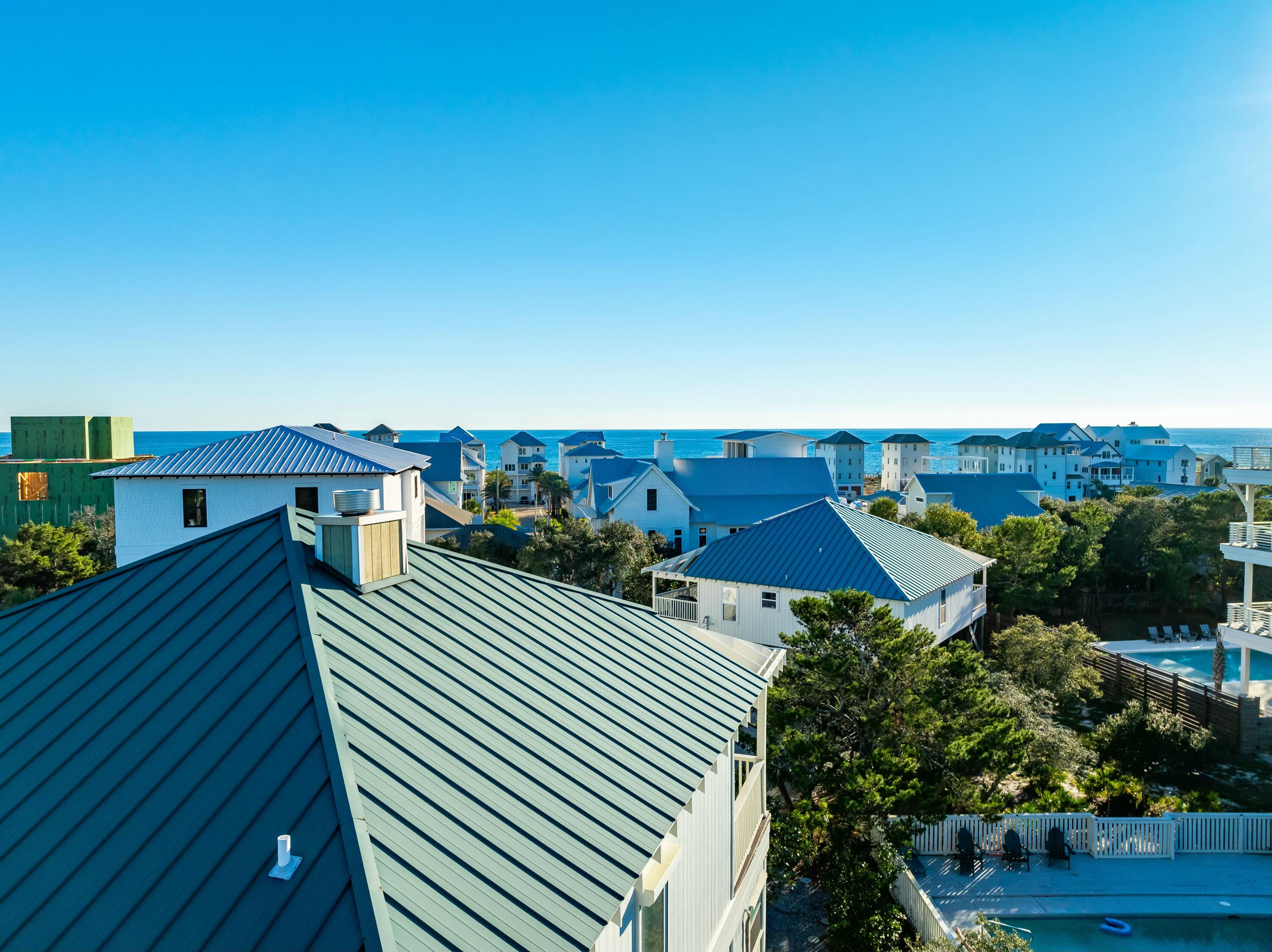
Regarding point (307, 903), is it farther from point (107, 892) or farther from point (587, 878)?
point (587, 878)

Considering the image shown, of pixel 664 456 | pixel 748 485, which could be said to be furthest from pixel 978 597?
pixel 664 456

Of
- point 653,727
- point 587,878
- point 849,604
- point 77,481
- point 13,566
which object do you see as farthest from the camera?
point 77,481

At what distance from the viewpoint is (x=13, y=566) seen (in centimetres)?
3419

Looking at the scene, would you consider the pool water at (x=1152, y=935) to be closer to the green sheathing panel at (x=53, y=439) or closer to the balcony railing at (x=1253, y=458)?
the balcony railing at (x=1253, y=458)

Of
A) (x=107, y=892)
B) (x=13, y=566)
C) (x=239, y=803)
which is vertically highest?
→ (x=239, y=803)

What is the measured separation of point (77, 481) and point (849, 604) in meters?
60.3

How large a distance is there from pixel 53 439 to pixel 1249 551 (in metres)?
78.3

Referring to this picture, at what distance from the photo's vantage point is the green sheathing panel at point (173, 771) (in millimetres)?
4391

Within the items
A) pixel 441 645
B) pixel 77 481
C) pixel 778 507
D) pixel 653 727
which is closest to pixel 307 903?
pixel 441 645

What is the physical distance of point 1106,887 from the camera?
604 inches

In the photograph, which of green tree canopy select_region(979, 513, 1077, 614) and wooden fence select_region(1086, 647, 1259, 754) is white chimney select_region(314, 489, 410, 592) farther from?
green tree canopy select_region(979, 513, 1077, 614)

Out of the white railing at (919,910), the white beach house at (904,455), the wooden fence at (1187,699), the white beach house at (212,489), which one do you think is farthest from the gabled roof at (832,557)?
the white beach house at (904,455)

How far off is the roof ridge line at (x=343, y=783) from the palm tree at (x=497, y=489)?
91.8 metres

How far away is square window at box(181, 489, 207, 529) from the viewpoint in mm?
28500
